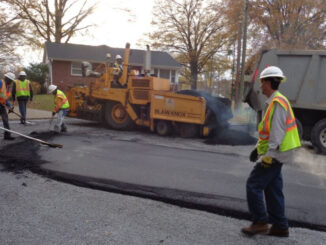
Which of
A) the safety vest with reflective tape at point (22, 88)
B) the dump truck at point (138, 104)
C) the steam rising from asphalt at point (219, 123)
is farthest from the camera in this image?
the safety vest with reflective tape at point (22, 88)

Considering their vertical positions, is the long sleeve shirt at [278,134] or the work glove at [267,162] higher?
the long sleeve shirt at [278,134]

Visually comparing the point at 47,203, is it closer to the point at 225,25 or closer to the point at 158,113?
the point at 158,113

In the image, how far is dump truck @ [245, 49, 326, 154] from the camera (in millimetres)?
8391

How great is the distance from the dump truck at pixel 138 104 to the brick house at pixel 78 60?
1217cm

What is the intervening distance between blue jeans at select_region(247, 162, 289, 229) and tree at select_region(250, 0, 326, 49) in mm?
21369

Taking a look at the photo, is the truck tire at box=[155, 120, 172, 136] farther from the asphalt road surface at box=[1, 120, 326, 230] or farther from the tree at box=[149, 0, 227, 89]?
the tree at box=[149, 0, 227, 89]

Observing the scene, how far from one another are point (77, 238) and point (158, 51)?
28.6 metres

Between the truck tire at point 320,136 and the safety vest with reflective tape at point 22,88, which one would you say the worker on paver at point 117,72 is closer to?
the safety vest with reflective tape at point 22,88

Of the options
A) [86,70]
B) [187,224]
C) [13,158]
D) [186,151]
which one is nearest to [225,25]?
[86,70]

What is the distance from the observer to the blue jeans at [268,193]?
3340 millimetres

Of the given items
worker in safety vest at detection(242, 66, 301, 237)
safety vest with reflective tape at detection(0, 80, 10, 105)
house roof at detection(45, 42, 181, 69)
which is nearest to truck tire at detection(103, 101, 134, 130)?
safety vest with reflective tape at detection(0, 80, 10, 105)

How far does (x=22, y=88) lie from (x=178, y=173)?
730cm

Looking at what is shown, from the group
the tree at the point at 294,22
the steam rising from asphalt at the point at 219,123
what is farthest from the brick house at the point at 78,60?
the steam rising from asphalt at the point at 219,123

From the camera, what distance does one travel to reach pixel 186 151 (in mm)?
7727
